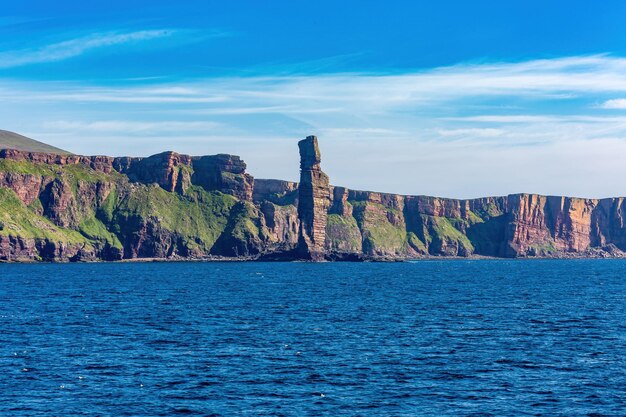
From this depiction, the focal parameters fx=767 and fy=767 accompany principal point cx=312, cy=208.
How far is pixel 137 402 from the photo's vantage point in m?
57.4

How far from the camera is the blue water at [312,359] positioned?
57469 mm

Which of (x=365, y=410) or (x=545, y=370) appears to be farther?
(x=545, y=370)

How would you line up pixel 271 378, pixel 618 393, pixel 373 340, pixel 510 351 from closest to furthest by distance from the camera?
pixel 618 393
pixel 271 378
pixel 510 351
pixel 373 340

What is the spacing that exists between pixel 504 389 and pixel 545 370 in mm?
9408

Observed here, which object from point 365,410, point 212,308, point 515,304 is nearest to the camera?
point 365,410

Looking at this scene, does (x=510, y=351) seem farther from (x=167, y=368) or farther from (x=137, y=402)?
(x=137, y=402)

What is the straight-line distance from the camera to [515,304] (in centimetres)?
13488

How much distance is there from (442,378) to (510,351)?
16.1 meters

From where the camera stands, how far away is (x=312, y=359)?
74812 mm

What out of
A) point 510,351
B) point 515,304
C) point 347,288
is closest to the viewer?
point 510,351

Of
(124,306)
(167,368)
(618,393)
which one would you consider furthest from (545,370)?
(124,306)

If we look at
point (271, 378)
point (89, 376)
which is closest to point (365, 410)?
point (271, 378)

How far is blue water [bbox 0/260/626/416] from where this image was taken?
5747 centimetres

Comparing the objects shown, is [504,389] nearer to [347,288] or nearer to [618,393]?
[618,393]
